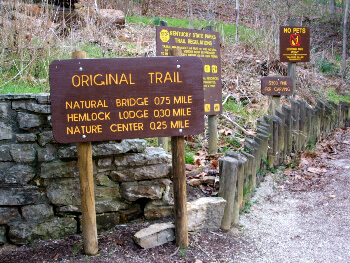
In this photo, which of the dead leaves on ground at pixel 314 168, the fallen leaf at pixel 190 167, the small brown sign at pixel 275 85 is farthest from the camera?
the small brown sign at pixel 275 85

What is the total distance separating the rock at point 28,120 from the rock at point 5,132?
0.38 ft

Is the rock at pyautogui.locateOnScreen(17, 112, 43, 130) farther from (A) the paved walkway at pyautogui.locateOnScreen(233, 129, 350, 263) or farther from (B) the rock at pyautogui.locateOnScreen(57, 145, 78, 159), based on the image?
(A) the paved walkway at pyautogui.locateOnScreen(233, 129, 350, 263)

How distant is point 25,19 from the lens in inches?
204

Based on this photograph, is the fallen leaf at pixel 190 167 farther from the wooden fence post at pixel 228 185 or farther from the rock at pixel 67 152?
the rock at pixel 67 152

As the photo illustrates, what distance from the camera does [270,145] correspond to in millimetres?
4770

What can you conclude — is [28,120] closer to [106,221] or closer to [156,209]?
[106,221]

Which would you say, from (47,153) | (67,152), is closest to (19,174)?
(47,153)

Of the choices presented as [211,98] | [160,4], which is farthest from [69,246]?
[160,4]

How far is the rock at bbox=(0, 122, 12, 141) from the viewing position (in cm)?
282

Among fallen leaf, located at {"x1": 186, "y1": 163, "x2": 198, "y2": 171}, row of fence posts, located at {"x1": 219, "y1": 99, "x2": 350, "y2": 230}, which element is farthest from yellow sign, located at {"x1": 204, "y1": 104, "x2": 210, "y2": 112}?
fallen leaf, located at {"x1": 186, "y1": 163, "x2": 198, "y2": 171}

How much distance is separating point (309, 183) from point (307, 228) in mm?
1303

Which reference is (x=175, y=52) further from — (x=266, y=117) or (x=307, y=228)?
(x=266, y=117)

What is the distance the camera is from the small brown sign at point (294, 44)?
6953 mm

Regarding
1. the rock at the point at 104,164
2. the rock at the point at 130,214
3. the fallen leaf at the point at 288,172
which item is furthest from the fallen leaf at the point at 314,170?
the rock at the point at 104,164
